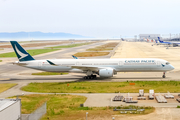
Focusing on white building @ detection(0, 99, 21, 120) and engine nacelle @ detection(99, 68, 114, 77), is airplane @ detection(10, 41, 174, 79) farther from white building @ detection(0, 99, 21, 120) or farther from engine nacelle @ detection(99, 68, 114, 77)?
white building @ detection(0, 99, 21, 120)

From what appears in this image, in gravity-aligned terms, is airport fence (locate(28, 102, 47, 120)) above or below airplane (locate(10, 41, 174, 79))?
below

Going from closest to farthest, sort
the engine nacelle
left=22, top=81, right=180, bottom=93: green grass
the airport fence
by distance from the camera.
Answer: the airport fence
left=22, top=81, right=180, bottom=93: green grass
the engine nacelle

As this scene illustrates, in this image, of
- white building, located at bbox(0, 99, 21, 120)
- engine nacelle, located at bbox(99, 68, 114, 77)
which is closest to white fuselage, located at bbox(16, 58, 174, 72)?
engine nacelle, located at bbox(99, 68, 114, 77)

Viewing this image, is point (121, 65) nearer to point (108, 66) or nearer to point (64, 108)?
point (108, 66)

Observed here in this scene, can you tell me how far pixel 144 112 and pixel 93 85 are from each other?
15860mm

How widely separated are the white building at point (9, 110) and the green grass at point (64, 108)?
485 cm

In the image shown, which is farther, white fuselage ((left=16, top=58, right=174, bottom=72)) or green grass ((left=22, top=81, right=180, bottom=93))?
white fuselage ((left=16, top=58, right=174, bottom=72))

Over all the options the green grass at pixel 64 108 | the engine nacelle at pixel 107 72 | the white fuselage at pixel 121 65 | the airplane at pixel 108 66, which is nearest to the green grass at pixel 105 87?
the green grass at pixel 64 108

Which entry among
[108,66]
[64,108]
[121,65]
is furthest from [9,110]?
[121,65]

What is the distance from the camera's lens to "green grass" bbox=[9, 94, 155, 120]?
23.2 m

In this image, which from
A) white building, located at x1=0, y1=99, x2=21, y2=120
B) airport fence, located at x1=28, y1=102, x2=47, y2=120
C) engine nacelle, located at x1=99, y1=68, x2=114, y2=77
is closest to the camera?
white building, located at x1=0, y1=99, x2=21, y2=120

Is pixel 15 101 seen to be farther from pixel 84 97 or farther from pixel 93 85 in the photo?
pixel 93 85

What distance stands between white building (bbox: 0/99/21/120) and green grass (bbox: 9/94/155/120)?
485 cm

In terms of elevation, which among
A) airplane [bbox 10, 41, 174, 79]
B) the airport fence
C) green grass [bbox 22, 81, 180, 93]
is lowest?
green grass [bbox 22, 81, 180, 93]
